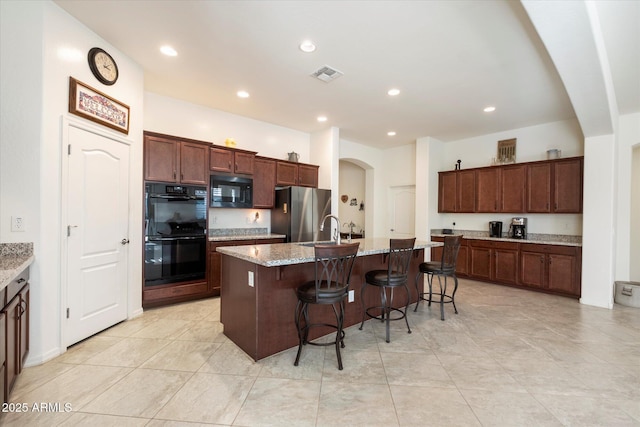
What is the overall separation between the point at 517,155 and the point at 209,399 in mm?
6292

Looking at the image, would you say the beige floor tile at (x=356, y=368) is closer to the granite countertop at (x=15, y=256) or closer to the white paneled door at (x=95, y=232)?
the granite countertop at (x=15, y=256)

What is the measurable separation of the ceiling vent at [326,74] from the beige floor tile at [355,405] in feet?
10.5

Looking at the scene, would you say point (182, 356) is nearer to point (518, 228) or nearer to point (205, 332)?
point (205, 332)

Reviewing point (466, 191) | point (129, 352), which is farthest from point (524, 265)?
point (129, 352)

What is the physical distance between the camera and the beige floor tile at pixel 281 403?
65.7 inches

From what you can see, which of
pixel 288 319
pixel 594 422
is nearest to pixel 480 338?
pixel 594 422

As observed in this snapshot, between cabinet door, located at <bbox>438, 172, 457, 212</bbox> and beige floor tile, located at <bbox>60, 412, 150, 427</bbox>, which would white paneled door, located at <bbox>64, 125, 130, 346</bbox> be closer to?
beige floor tile, located at <bbox>60, 412, 150, 427</bbox>

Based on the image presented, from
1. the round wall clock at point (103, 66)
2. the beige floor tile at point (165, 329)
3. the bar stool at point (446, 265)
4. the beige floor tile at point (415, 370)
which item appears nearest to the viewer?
the beige floor tile at point (415, 370)

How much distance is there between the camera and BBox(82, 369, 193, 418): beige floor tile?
68.4 inches

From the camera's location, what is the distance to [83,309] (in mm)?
2635

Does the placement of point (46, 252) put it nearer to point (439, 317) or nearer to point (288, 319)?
point (288, 319)

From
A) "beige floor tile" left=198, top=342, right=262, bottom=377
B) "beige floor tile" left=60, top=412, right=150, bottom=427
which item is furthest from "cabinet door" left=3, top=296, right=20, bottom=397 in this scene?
"beige floor tile" left=198, top=342, right=262, bottom=377

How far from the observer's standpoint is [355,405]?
1.81 meters

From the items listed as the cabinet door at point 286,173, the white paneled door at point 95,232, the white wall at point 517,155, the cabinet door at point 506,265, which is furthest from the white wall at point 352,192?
the white paneled door at point 95,232
